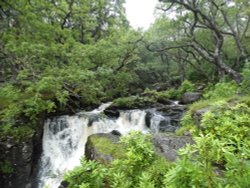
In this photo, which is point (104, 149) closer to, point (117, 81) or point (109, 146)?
point (109, 146)

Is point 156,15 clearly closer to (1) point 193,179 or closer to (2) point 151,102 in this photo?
(2) point 151,102

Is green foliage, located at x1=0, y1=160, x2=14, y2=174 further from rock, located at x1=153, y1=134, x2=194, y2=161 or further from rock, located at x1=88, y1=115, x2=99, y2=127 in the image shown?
rock, located at x1=153, y1=134, x2=194, y2=161

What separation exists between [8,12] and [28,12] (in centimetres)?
96

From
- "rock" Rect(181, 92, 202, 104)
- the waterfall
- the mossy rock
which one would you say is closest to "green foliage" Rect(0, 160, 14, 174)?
the waterfall

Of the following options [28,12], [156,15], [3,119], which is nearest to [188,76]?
[156,15]

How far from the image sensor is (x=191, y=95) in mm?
15492

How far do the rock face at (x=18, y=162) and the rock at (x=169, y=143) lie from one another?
5.34 m

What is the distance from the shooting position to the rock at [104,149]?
5148mm

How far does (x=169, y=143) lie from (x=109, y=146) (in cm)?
138

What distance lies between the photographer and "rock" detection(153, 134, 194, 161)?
4.55 metres

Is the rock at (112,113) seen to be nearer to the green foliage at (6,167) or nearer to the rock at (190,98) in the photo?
the rock at (190,98)

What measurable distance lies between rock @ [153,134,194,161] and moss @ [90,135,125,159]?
0.75 m

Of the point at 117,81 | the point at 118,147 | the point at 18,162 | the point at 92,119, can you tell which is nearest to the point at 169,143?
the point at 118,147

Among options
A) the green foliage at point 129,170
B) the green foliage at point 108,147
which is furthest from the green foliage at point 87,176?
the green foliage at point 108,147
